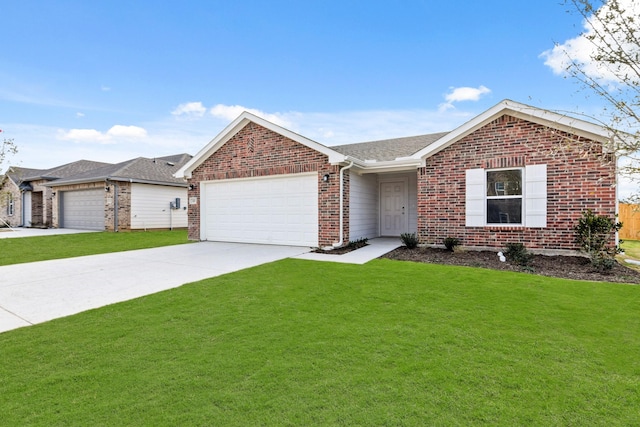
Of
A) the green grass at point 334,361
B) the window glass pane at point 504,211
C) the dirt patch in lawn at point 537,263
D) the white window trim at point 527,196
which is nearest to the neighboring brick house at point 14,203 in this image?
the green grass at point 334,361

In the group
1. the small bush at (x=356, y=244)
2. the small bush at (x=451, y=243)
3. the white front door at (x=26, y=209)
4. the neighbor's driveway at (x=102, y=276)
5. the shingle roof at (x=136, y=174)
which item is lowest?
the neighbor's driveway at (x=102, y=276)

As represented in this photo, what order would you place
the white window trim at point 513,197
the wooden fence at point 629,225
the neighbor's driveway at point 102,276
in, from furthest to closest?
the wooden fence at point 629,225 → the white window trim at point 513,197 → the neighbor's driveway at point 102,276

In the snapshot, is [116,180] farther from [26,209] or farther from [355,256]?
[355,256]

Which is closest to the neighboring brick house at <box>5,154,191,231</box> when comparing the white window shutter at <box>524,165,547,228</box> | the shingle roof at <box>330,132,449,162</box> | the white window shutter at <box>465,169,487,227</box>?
the shingle roof at <box>330,132,449,162</box>

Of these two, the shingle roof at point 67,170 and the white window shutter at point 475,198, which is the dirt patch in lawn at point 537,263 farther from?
the shingle roof at point 67,170

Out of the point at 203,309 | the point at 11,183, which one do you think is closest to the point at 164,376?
the point at 203,309

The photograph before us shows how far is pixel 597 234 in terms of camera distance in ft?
Result: 25.0

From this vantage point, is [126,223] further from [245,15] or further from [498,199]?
[498,199]

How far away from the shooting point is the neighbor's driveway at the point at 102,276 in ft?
15.2

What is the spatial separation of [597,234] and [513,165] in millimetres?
2533

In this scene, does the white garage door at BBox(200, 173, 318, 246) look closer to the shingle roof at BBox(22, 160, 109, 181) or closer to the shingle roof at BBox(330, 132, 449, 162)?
the shingle roof at BBox(330, 132, 449, 162)

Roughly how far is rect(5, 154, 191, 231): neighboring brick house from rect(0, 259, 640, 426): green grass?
51.9ft

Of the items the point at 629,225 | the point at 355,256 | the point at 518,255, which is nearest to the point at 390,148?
the point at 355,256

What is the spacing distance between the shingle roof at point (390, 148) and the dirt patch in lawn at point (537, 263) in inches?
151
